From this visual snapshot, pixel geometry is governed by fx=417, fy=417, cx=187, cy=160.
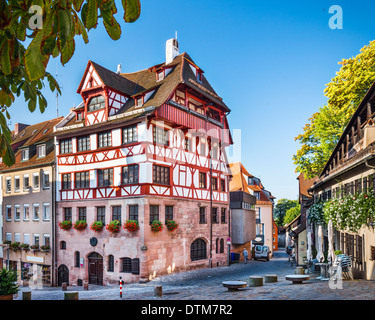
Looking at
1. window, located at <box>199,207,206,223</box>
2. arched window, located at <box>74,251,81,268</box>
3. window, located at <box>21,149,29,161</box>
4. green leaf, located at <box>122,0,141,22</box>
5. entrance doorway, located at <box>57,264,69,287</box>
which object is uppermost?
window, located at <box>21,149,29,161</box>

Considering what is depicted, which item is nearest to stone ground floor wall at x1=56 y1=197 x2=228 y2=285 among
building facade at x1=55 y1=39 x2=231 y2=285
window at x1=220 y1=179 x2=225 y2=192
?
building facade at x1=55 y1=39 x2=231 y2=285

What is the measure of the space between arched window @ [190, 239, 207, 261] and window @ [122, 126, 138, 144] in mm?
8678

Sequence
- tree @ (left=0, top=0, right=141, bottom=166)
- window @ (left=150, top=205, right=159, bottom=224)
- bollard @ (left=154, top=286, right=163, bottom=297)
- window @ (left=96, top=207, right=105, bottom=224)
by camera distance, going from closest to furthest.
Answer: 1. tree @ (left=0, top=0, right=141, bottom=166)
2. bollard @ (left=154, top=286, right=163, bottom=297)
3. window @ (left=150, top=205, right=159, bottom=224)
4. window @ (left=96, top=207, right=105, bottom=224)

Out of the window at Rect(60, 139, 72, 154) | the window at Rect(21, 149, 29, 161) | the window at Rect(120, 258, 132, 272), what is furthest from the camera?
the window at Rect(21, 149, 29, 161)

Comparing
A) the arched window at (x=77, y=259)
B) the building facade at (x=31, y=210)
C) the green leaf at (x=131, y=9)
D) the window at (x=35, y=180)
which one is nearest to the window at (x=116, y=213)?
the arched window at (x=77, y=259)

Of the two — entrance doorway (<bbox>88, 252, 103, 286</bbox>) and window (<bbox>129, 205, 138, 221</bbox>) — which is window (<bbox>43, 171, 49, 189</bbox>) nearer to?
entrance doorway (<bbox>88, 252, 103, 286</bbox>)

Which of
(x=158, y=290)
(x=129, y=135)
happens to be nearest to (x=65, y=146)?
(x=129, y=135)

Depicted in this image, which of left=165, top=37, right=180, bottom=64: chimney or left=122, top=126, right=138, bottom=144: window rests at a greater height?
left=165, top=37, right=180, bottom=64: chimney

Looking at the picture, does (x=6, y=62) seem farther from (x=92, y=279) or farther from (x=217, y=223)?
(x=217, y=223)

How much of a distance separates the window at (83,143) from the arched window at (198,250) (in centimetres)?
1003

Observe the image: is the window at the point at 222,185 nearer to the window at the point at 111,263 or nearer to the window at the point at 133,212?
the window at the point at 133,212

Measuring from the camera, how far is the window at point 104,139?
27375 mm

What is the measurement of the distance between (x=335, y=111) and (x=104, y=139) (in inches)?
623

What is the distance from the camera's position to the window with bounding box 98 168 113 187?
2684cm
